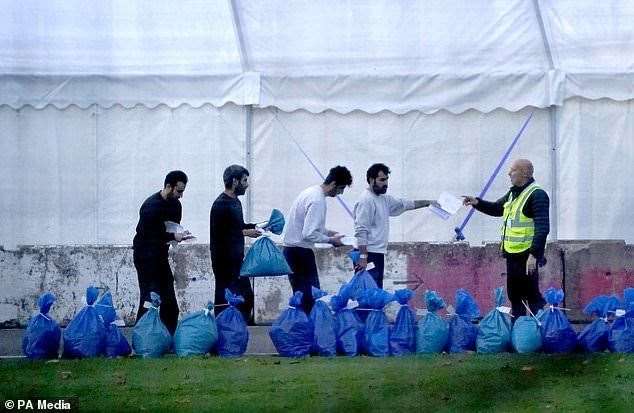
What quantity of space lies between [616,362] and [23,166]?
8125mm

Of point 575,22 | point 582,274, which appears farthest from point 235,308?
point 575,22

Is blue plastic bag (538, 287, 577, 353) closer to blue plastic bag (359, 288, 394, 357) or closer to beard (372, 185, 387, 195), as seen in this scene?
blue plastic bag (359, 288, 394, 357)

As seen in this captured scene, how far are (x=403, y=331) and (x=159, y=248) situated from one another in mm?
2244

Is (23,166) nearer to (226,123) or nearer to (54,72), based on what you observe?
(54,72)

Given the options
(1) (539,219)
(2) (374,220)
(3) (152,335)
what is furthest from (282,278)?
(1) (539,219)

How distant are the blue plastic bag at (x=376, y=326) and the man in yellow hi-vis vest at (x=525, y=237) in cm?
113

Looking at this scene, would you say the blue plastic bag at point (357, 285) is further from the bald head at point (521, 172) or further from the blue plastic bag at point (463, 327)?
the bald head at point (521, 172)

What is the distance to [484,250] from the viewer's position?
14.1m

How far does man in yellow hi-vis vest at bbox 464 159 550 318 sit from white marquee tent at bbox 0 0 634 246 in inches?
152

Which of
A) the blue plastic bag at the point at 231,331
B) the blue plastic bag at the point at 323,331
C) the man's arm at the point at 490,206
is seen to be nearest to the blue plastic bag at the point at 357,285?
the blue plastic bag at the point at 323,331

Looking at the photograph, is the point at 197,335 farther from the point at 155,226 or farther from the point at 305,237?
the point at 305,237

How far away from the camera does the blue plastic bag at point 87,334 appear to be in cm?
1081

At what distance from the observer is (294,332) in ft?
35.6

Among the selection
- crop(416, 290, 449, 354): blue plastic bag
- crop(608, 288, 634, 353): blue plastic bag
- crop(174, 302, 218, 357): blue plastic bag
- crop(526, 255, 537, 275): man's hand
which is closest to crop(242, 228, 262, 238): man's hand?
crop(174, 302, 218, 357): blue plastic bag
